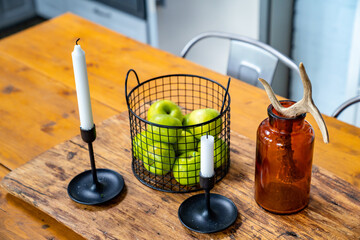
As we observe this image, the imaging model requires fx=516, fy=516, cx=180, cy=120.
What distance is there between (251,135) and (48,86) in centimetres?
68

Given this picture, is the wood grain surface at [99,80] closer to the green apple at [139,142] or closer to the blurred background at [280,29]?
the green apple at [139,142]

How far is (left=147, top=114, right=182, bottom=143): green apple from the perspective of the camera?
1083mm

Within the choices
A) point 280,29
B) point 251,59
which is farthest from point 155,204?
point 280,29

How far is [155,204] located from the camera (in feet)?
3.59

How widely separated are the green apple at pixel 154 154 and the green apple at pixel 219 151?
0.23ft

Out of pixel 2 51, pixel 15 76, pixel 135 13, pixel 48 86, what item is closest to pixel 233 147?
pixel 48 86

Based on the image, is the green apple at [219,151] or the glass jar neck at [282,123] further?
the green apple at [219,151]

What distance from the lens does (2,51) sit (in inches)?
72.7

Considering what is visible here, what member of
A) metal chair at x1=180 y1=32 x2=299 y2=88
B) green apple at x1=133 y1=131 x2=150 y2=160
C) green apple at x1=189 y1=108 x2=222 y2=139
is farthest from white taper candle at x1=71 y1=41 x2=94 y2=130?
metal chair at x1=180 y1=32 x2=299 y2=88

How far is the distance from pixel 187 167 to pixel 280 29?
5.56 ft

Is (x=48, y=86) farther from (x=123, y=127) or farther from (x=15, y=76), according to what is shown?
(x=123, y=127)

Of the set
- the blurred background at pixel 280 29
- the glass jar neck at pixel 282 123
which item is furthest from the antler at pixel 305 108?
the blurred background at pixel 280 29

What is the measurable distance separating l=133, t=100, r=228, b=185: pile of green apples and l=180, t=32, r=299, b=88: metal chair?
1.91 ft

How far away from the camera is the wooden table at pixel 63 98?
3.96 feet
